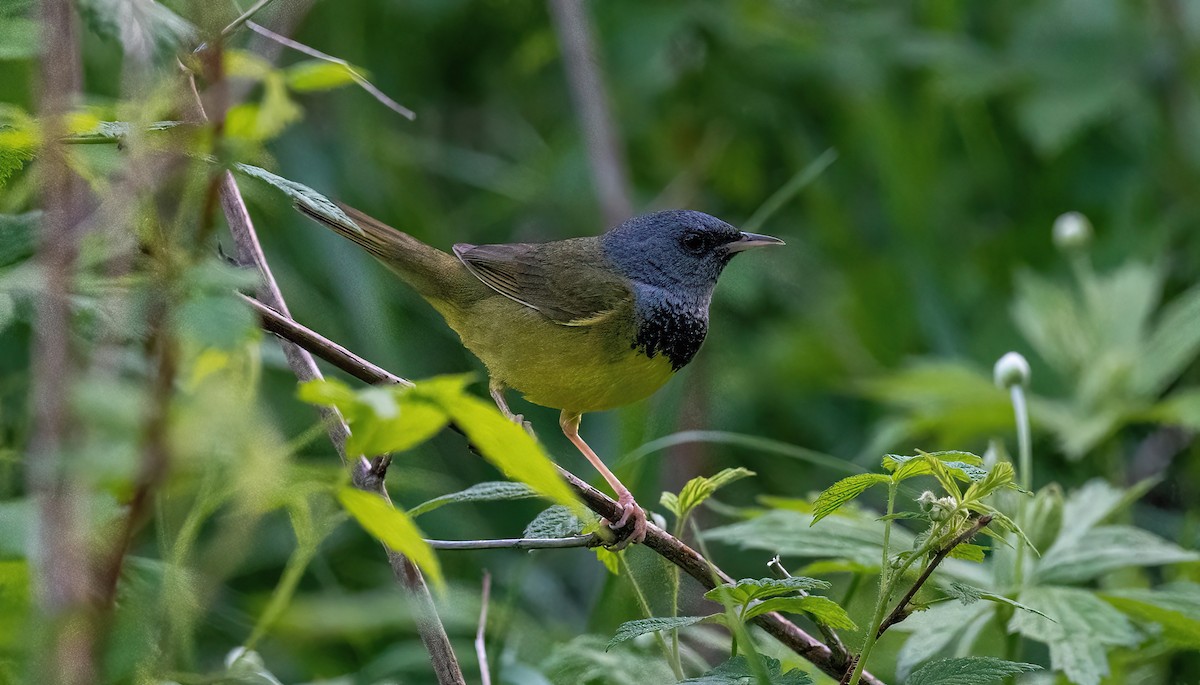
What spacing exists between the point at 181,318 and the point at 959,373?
3.08 m

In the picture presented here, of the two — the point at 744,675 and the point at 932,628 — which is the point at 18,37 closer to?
the point at 744,675

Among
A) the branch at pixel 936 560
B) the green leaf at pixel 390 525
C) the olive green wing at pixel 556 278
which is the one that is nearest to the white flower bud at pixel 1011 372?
the olive green wing at pixel 556 278

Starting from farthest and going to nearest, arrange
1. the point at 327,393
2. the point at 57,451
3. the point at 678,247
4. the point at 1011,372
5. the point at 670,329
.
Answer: the point at 678,247 < the point at 670,329 < the point at 1011,372 < the point at 327,393 < the point at 57,451

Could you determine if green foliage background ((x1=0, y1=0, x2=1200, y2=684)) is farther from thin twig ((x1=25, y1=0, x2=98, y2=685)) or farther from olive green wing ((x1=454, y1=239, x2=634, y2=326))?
thin twig ((x1=25, y1=0, x2=98, y2=685))

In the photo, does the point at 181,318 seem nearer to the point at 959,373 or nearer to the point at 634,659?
the point at 634,659

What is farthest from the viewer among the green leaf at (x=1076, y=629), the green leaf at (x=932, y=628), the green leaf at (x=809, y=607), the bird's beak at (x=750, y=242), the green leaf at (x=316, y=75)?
the bird's beak at (x=750, y=242)

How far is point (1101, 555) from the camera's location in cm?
261

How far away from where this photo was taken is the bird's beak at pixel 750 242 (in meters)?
3.61

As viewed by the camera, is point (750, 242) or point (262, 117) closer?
point (262, 117)

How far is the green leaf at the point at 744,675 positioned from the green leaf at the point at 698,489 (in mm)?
286

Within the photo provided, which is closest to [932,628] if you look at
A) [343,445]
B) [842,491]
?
[842,491]

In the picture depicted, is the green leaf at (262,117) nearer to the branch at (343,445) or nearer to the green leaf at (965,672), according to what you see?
the branch at (343,445)

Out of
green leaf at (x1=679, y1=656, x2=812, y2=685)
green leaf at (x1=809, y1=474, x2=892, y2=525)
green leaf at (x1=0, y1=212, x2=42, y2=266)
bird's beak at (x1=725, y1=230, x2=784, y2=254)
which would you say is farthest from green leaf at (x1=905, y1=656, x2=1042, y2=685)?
bird's beak at (x1=725, y1=230, x2=784, y2=254)

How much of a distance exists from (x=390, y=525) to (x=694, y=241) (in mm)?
2541
